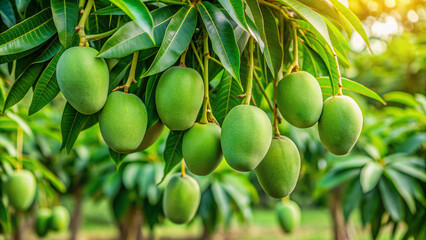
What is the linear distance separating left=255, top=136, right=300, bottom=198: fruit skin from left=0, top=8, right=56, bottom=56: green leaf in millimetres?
399

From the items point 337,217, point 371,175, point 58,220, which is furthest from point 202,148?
point 337,217

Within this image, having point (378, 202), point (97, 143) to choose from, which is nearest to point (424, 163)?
point (378, 202)

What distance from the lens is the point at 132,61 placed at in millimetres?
591

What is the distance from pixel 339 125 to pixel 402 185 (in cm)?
112

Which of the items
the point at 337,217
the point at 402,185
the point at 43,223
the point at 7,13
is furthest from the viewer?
the point at 337,217

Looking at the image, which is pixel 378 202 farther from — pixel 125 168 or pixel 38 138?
pixel 38 138

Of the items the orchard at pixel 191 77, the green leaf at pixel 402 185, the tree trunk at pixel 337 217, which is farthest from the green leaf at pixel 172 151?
the tree trunk at pixel 337 217

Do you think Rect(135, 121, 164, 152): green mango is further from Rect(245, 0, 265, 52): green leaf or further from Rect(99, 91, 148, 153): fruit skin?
Answer: Rect(245, 0, 265, 52): green leaf

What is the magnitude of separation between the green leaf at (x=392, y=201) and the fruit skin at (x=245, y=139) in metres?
1.19

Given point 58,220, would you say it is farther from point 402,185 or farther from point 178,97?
point 178,97

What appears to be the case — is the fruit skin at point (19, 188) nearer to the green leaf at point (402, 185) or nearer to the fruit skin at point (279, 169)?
the fruit skin at point (279, 169)

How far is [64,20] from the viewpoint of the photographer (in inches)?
23.2

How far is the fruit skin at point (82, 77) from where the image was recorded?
0.53 metres

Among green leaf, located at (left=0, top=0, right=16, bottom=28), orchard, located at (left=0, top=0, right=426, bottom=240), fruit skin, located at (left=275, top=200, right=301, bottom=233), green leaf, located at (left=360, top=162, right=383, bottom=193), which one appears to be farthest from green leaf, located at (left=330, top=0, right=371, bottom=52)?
fruit skin, located at (left=275, top=200, right=301, bottom=233)
